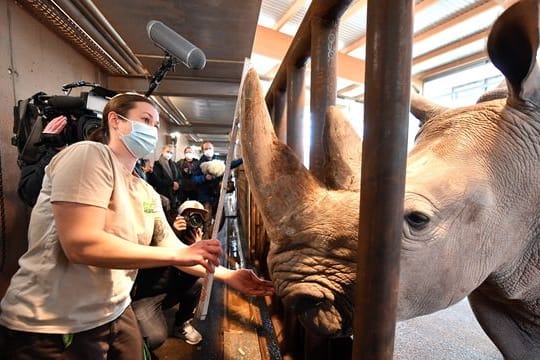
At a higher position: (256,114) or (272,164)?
(256,114)

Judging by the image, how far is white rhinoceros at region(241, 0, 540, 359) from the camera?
80 centimetres

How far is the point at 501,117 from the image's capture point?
0.92m

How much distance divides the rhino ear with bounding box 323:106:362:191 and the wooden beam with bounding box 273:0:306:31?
315 centimetres

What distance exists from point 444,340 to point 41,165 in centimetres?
276

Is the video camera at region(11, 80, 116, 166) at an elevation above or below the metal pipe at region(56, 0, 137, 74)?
below

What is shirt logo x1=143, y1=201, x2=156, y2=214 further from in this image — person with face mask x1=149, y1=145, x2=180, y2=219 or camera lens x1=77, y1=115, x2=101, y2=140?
person with face mask x1=149, y1=145, x2=180, y2=219

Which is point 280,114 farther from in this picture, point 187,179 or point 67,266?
point 187,179

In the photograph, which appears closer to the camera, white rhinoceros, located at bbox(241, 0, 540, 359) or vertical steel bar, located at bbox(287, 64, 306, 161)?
white rhinoceros, located at bbox(241, 0, 540, 359)

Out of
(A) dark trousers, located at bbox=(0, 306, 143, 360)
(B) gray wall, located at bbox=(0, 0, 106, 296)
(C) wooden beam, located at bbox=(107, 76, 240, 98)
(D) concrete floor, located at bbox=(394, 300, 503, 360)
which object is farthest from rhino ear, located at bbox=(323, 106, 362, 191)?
(C) wooden beam, located at bbox=(107, 76, 240, 98)

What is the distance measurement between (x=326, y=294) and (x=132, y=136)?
1.12 metres

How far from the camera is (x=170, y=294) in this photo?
264 centimetres

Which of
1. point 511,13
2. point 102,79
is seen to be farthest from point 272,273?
point 102,79

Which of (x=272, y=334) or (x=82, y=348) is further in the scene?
(x=272, y=334)

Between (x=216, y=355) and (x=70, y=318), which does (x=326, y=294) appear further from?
(x=216, y=355)
